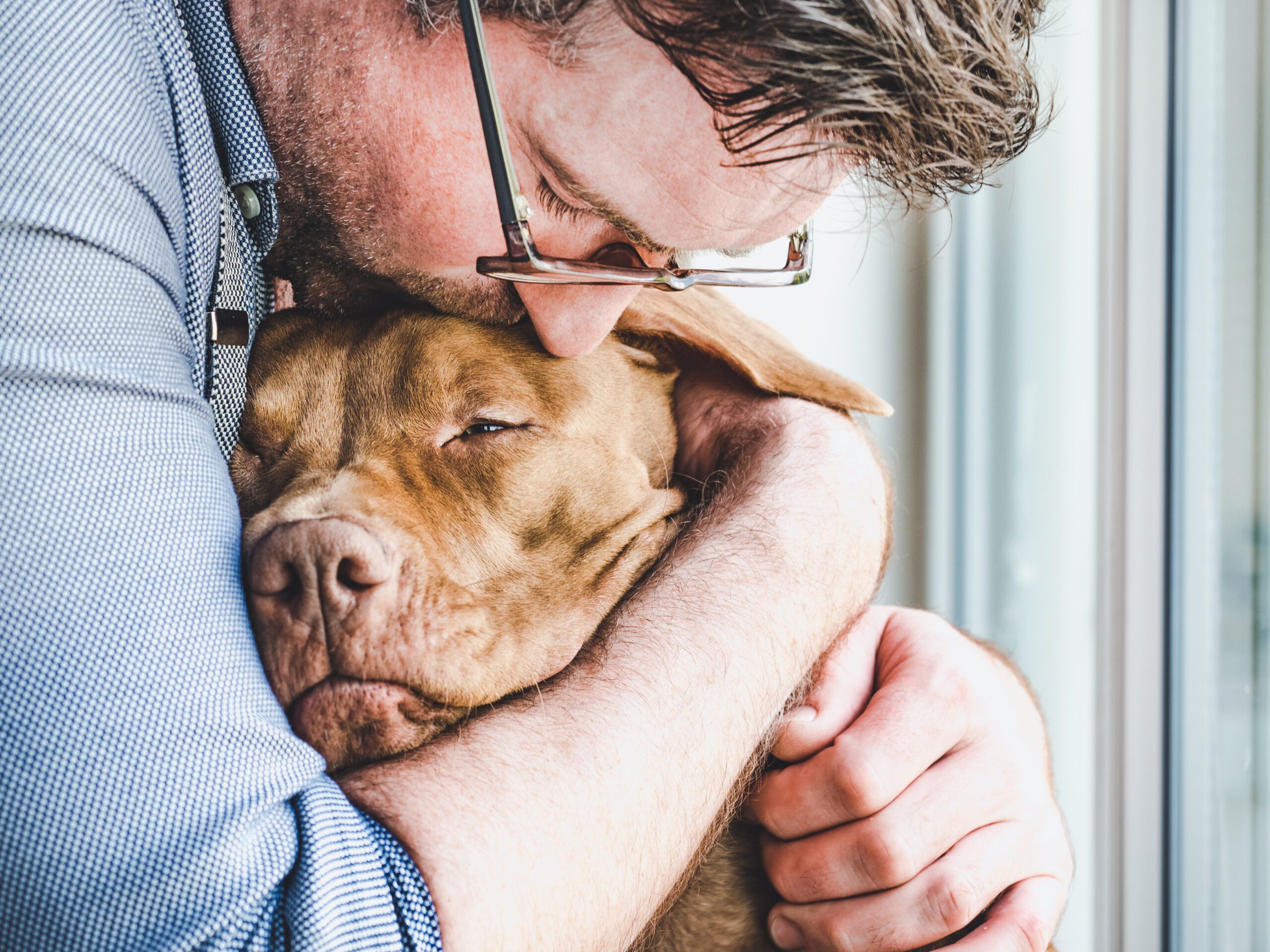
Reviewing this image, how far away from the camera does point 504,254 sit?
1398 millimetres

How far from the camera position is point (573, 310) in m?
1.47

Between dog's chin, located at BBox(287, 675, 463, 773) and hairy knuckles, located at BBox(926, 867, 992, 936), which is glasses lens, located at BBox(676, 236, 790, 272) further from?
hairy knuckles, located at BBox(926, 867, 992, 936)

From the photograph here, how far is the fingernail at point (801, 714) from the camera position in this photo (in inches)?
55.4

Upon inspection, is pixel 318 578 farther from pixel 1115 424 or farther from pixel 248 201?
pixel 1115 424

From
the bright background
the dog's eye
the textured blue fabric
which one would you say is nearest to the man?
the textured blue fabric

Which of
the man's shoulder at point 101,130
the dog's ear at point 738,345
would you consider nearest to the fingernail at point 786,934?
the dog's ear at point 738,345

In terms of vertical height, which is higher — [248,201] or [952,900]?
[248,201]

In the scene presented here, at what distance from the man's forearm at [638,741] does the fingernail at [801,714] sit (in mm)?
55

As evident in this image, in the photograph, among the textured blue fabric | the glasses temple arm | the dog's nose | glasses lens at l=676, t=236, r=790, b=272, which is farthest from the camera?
glasses lens at l=676, t=236, r=790, b=272

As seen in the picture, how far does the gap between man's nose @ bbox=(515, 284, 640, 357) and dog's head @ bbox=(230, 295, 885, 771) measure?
65 millimetres

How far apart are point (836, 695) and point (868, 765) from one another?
15 cm

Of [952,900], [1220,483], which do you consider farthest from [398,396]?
[1220,483]

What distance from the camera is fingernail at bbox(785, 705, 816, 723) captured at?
4.61 feet

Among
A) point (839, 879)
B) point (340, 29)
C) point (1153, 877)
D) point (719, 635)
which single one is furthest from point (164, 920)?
point (1153, 877)
